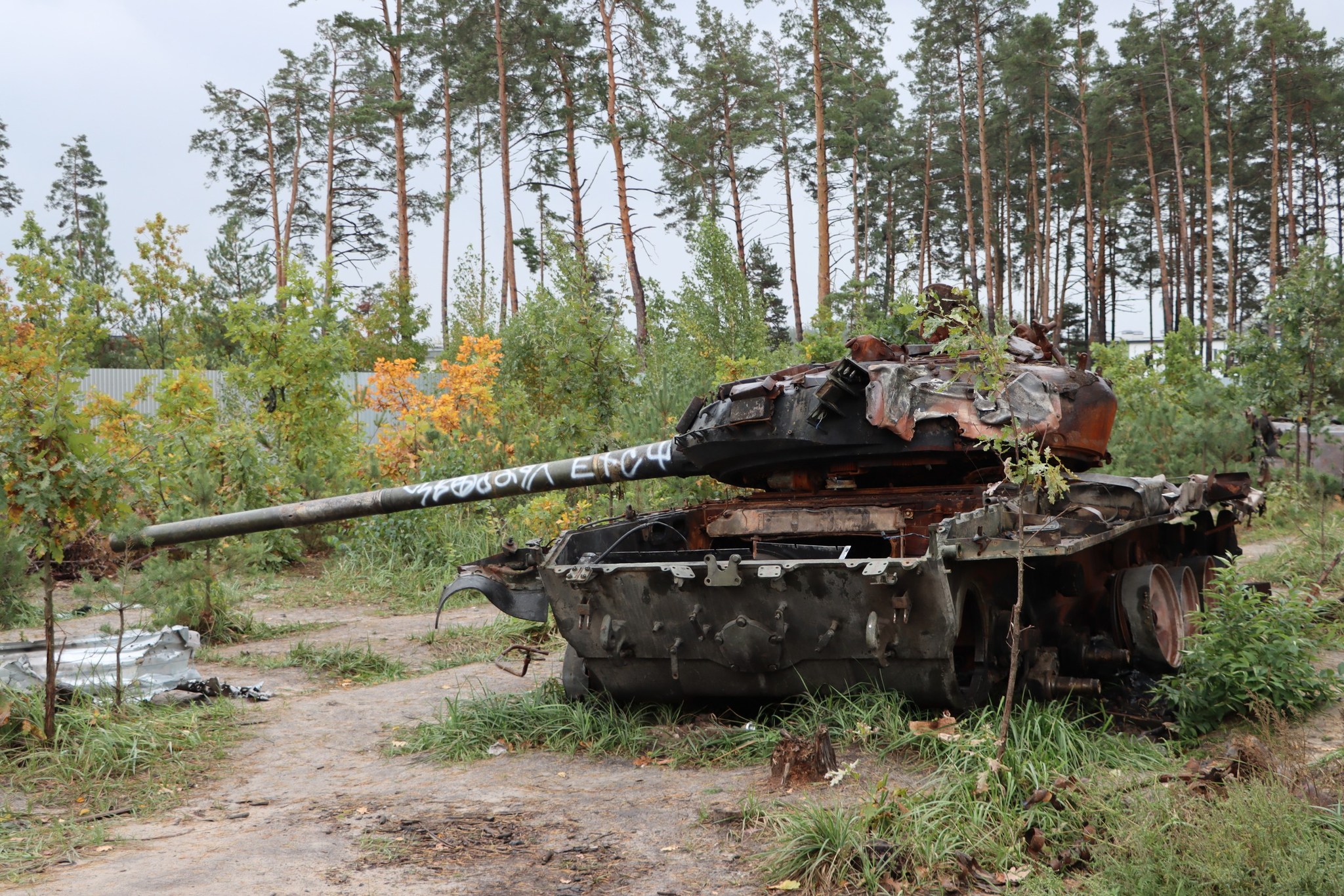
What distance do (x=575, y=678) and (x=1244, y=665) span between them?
3.38 meters

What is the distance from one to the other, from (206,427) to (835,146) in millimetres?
13345

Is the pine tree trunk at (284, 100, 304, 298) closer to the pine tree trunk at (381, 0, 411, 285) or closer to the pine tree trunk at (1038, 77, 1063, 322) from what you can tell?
the pine tree trunk at (381, 0, 411, 285)

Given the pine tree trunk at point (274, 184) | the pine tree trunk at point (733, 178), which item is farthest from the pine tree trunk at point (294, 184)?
the pine tree trunk at point (733, 178)

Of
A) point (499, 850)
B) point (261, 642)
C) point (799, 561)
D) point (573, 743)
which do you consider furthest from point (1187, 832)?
point (261, 642)

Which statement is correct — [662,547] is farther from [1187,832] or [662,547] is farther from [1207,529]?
[1207,529]

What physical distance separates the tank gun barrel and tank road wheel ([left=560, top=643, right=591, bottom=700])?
119cm

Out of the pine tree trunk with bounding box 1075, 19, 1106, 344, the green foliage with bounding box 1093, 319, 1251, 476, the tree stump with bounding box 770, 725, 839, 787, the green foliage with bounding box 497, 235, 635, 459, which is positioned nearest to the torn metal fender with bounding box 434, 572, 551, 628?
the tree stump with bounding box 770, 725, 839, 787

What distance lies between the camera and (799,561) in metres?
5.32

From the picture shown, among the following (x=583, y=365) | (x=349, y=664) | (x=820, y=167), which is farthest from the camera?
(x=820, y=167)

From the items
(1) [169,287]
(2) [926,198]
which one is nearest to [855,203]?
(2) [926,198]

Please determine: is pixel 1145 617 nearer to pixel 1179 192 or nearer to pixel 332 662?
pixel 332 662

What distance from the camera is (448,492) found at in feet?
25.2

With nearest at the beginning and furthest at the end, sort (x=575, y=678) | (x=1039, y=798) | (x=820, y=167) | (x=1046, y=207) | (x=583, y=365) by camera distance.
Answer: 1. (x=1039, y=798)
2. (x=575, y=678)
3. (x=583, y=365)
4. (x=820, y=167)
5. (x=1046, y=207)

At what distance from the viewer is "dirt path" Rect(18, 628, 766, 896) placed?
164 inches
